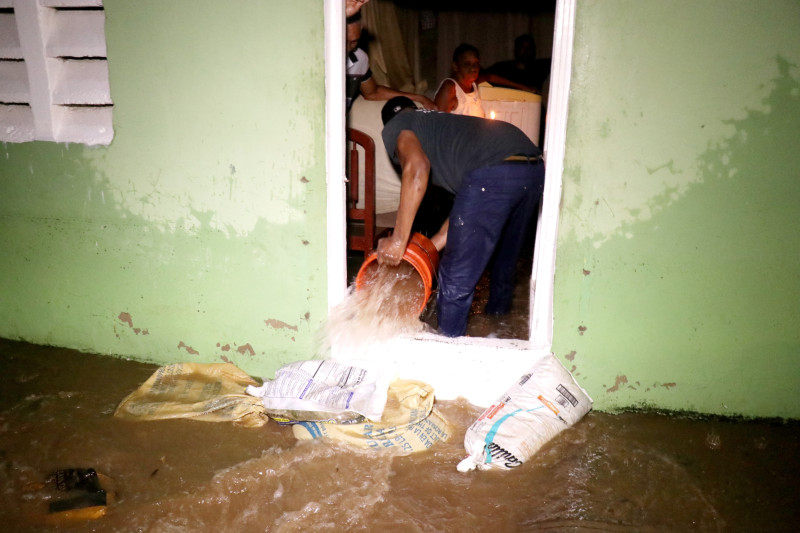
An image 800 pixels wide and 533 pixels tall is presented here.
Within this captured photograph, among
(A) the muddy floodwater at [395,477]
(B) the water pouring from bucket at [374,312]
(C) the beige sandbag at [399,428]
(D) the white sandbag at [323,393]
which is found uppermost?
(B) the water pouring from bucket at [374,312]

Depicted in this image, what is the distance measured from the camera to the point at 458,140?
2977 millimetres

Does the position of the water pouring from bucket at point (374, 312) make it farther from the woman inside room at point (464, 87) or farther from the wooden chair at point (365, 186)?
the woman inside room at point (464, 87)

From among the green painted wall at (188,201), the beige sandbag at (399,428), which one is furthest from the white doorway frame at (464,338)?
the beige sandbag at (399,428)

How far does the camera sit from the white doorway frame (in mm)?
2391

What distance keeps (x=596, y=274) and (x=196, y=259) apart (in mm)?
2250

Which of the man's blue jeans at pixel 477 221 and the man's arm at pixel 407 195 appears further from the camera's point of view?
the man's blue jeans at pixel 477 221

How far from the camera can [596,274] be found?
2518 mm

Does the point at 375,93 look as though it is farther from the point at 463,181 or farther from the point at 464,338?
the point at 464,338

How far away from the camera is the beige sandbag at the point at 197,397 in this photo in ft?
8.76

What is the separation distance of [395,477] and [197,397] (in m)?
1.27

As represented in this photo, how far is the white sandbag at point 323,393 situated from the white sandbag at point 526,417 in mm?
520

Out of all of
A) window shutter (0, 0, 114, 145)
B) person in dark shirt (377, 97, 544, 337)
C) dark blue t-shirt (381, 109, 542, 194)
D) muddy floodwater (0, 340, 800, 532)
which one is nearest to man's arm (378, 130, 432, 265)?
person in dark shirt (377, 97, 544, 337)

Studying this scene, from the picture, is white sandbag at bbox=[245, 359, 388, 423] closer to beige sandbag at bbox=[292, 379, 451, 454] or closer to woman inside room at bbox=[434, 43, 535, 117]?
beige sandbag at bbox=[292, 379, 451, 454]

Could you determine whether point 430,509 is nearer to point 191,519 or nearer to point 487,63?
point 191,519
